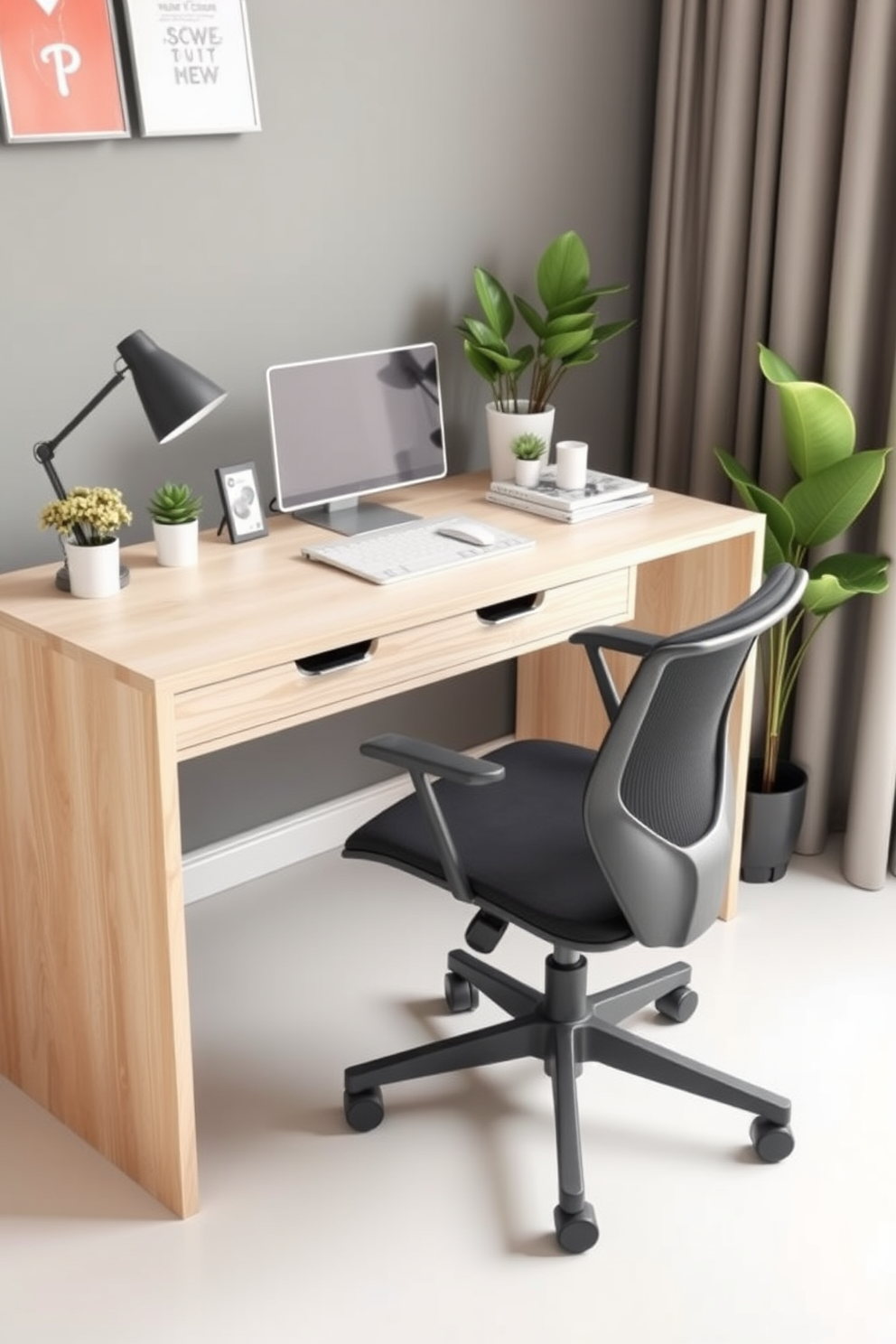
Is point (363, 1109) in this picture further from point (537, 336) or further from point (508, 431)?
point (537, 336)

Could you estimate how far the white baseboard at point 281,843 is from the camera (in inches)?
124

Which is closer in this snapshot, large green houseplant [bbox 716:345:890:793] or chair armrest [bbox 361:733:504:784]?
chair armrest [bbox 361:733:504:784]

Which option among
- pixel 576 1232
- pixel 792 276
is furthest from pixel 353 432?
pixel 576 1232

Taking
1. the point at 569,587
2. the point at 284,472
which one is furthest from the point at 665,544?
the point at 284,472

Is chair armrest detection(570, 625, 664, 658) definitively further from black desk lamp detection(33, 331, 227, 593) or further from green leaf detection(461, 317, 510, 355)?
green leaf detection(461, 317, 510, 355)

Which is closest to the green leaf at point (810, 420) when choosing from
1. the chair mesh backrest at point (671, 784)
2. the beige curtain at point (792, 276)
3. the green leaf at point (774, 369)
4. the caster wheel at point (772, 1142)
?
the green leaf at point (774, 369)

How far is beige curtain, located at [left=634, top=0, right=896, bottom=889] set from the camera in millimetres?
3066

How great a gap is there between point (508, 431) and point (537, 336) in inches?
10.9

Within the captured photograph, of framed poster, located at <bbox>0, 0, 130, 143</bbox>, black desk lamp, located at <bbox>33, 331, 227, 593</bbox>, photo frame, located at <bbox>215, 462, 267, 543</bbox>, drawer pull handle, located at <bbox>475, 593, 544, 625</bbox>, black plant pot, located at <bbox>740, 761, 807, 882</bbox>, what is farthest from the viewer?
black plant pot, located at <bbox>740, 761, 807, 882</bbox>

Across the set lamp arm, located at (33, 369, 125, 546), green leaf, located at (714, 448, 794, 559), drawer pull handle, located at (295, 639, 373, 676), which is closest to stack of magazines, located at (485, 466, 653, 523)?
green leaf, located at (714, 448, 794, 559)

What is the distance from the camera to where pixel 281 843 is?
10.7 feet

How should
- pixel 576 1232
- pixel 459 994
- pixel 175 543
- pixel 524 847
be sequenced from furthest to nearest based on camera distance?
pixel 459 994, pixel 175 543, pixel 524 847, pixel 576 1232

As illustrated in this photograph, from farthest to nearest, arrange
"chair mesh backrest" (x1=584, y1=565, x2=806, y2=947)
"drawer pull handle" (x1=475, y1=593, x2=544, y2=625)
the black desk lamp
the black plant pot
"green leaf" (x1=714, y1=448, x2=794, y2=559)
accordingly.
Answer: the black plant pot → "green leaf" (x1=714, y1=448, x2=794, y2=559) → "drawer pull handle" (x1=475, y1=593, x2=544, y2=625) → the black desk lamp → "chair mesh backrest" (x1=584, y1=565, x2=806, y2=947)

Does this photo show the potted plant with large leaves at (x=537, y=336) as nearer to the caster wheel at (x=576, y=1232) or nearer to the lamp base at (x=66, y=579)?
the lamp base at (x=66, y=579)
